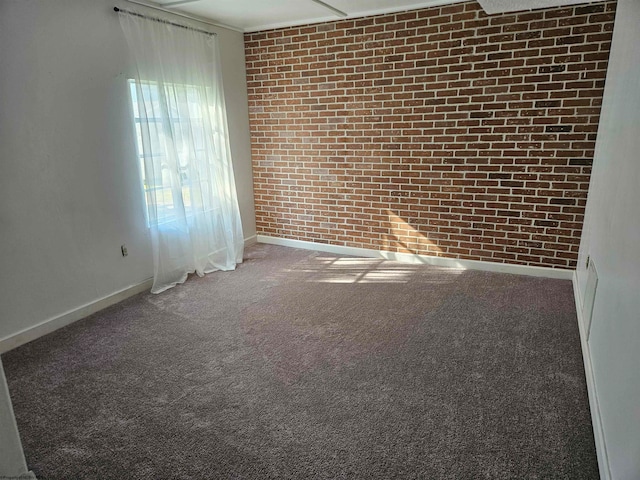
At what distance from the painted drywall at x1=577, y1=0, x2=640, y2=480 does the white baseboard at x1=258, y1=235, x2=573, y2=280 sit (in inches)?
30.2

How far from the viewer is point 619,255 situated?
185cm

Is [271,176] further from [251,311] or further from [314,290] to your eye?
[251,311]

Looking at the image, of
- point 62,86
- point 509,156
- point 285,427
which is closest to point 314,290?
point 285,427

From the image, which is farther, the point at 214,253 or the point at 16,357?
the point at 214,253

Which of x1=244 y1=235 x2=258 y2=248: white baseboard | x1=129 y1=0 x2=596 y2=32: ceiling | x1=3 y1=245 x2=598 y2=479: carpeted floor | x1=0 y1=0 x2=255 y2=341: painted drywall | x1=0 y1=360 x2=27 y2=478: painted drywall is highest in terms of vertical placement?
x1=129 y1=0 x2=596 y2=32: ceiling

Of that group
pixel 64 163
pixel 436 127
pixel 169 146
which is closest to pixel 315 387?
pixel 64 163

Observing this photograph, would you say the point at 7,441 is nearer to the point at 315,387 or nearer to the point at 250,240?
the point at 315,387

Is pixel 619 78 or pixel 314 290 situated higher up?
pixel 619 78

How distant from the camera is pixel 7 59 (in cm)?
257

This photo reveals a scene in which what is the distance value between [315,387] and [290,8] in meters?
3.19

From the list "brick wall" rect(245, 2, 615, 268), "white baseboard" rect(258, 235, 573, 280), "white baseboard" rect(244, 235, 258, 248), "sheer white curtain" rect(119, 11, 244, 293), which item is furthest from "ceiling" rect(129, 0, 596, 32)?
"white baseboard" rect(244, 235, 258, 248)

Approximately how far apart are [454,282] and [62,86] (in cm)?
333

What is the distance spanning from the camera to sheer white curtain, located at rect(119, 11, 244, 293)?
11.2 feet

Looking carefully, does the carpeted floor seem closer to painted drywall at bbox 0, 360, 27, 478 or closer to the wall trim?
the wall trim
